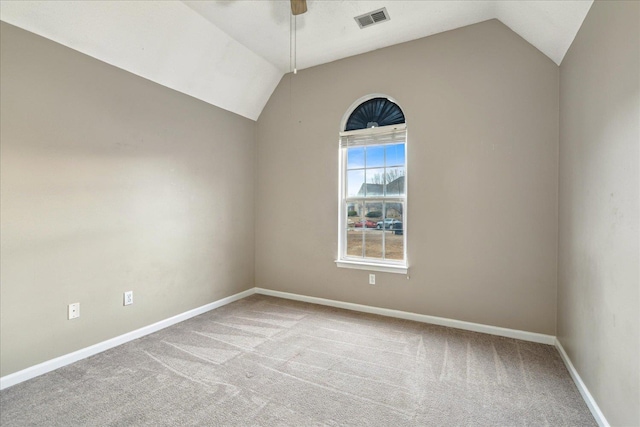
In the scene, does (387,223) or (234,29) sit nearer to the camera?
(234,29)

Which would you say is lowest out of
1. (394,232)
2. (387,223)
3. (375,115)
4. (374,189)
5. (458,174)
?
(394,232)

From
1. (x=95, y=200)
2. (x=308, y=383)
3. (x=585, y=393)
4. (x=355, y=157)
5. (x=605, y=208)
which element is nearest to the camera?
(x=605, y=208)

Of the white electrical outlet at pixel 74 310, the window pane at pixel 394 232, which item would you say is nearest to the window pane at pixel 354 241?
the window pane at pixel 394 232

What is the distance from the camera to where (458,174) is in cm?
302

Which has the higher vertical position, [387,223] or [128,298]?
[387,223]

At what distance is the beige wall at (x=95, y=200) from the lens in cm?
210

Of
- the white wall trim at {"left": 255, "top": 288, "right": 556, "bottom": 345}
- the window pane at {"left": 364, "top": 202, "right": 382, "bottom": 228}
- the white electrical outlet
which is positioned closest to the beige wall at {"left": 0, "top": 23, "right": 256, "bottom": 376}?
the white electrical outlet

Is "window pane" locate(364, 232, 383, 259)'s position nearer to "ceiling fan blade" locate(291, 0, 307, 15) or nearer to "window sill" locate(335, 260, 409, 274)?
"window sill" locate(335, 260, 409, 274)

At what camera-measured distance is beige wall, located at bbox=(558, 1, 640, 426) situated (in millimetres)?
1426

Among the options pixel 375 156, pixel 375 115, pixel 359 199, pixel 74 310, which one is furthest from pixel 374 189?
pixel 74 310

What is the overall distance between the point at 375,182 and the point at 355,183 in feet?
0.83

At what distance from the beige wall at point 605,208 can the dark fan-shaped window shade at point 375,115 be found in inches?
59.6

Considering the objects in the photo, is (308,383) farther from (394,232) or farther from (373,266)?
(394,232)

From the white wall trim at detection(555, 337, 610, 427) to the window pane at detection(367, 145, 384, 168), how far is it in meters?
2.39
